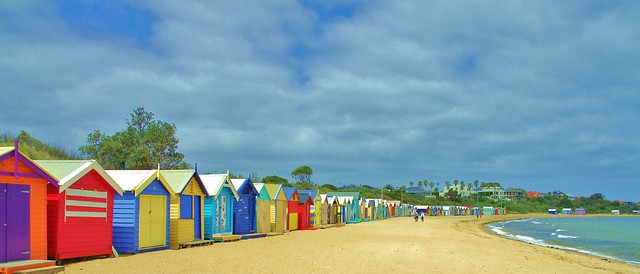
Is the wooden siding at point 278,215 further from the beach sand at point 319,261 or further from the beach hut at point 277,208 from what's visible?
the beach sand at point 319,261

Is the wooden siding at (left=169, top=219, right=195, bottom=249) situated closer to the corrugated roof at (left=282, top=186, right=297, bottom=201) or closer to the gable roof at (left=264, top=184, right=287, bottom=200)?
the gable roof at (left=264, top=184, right=287, bottom=200)

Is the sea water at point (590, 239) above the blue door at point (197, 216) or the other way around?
the other way around

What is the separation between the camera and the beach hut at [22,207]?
529 inches

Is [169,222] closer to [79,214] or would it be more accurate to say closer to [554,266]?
[79,214]

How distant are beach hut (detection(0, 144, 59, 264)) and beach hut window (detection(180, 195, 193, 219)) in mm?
8185

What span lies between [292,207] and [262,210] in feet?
22.5

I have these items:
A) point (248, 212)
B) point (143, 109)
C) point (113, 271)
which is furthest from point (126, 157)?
point (113, 271)

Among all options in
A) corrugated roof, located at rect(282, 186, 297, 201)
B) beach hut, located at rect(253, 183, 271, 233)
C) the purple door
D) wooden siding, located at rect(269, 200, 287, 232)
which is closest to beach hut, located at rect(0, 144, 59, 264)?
the purple door

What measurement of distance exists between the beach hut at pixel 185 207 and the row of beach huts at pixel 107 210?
42mm

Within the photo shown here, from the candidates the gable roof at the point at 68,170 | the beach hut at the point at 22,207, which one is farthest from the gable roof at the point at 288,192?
the beach hut at the point at 22,207

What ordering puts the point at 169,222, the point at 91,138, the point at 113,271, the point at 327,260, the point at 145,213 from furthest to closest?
the point at 91,138, the point at 169,222, the point at 145,213, the point at 327,260, the point at 113,271

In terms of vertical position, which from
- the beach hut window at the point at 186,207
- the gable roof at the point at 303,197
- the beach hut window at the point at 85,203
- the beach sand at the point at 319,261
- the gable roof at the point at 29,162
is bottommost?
the beach sand at the point at 319,261

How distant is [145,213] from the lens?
19.9m

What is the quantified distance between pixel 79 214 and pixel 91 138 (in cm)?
3227
